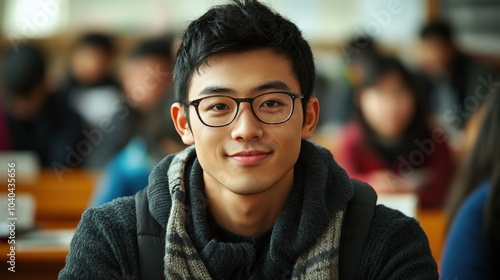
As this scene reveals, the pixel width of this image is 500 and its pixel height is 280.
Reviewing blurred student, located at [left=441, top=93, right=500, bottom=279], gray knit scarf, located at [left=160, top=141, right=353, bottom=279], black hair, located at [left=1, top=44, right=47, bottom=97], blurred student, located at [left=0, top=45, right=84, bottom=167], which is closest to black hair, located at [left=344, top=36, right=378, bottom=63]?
blurred student, located at [left=0, top=45, right=84, bottom=167]

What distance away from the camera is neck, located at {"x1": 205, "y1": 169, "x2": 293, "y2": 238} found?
Answer: 4.84 ft

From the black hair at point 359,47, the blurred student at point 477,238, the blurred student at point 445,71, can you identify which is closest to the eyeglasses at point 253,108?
the blurred student at point 477,238

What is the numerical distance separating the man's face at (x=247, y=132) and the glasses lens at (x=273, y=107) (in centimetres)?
1

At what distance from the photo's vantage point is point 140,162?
3035 mm

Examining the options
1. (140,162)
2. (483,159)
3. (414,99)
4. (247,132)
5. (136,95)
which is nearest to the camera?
(247,132)

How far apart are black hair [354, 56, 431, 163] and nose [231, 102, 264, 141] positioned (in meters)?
2.36

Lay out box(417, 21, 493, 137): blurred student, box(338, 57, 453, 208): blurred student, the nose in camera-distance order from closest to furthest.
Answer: the nose
box(338, 57, 453, 208): blurred student
box(417, 21, 493, 137): blurred student

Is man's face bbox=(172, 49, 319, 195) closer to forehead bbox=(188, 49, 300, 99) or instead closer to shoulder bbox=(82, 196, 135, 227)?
forehead bbox=(188, 49, 300, 99)

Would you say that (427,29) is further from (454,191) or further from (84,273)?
(84,273)

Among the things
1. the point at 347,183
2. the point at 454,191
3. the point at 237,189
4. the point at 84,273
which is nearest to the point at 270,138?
the point at 237,189

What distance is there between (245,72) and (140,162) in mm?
1707

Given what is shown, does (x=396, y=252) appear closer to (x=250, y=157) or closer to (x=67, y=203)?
(x=250, y=157)

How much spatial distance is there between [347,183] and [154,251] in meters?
0.40

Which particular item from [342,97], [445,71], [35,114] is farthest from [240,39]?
[445,71]
